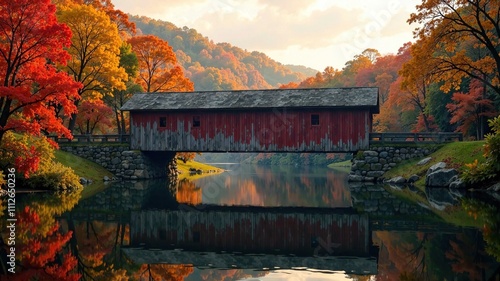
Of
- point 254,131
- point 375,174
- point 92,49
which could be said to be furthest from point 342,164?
point 92,49

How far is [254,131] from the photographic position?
3841cm

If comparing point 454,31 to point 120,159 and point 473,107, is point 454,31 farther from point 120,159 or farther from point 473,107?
point 120,159

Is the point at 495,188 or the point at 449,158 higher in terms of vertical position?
the point at 449,158

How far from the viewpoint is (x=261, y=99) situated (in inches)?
1519

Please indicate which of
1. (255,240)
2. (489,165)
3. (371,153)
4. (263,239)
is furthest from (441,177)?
(255,240)

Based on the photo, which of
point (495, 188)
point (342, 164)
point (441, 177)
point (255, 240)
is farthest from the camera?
point (342, 164)

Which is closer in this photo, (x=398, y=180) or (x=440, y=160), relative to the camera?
(x=440, y=160)

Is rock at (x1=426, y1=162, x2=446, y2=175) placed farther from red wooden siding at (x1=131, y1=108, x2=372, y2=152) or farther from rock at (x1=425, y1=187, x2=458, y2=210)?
red wooden siding at (x1=131, y1=108, x2=372, y2=152)

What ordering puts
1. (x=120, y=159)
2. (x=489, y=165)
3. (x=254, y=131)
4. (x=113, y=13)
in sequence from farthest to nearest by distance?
(x=113, y=13) → (x=120, y=159) → (x=254, y=131) → (x=489, y=165)

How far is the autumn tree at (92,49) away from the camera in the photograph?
131 ft

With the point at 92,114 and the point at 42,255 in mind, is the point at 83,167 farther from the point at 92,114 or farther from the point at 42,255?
the point at 42,255

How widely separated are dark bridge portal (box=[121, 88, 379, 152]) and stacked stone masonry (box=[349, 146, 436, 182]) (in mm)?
802

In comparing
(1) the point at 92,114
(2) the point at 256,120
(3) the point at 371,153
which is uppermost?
(1) the point at 92,114

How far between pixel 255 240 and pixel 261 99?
25.5m
